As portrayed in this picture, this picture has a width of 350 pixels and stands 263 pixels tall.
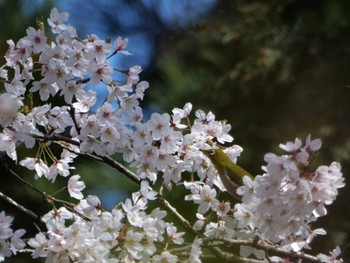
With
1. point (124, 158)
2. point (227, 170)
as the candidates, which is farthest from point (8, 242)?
point (227, 170)

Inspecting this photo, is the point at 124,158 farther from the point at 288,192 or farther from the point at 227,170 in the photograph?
the point at 288,192

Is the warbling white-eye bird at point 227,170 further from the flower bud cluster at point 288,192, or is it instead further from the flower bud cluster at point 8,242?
the flower bud cluster at point 8,242

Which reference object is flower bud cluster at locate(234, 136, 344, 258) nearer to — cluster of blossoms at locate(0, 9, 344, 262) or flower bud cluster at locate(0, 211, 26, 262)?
cluster of blossoms at locate(0, 9, 344, 262)

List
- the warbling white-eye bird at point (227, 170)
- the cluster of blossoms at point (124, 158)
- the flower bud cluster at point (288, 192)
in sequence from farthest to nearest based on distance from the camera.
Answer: the warbling white-eye bird at point (227, 170), the cluster of blossoms at point (124, 158), the flower bud cluster at point (288, 192)

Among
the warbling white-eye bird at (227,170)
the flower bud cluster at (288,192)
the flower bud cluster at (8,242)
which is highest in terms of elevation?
the warbling white-eye bird at (227,170)

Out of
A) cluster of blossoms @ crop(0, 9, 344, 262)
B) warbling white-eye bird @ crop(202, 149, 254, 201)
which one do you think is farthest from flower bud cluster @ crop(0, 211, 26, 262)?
warbling white-eye bird @ crop(202, 149, 254, 201)

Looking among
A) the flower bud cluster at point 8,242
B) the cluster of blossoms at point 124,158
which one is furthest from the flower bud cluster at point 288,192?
the flower bud cluster at point 8,242
